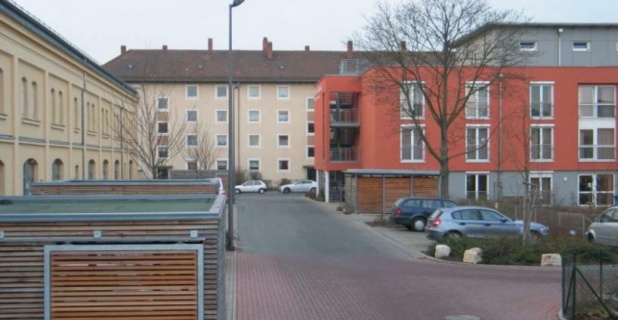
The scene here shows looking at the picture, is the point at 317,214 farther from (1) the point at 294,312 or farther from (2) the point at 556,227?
(1) the point at 294,312

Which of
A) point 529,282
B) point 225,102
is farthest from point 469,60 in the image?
point 225,102

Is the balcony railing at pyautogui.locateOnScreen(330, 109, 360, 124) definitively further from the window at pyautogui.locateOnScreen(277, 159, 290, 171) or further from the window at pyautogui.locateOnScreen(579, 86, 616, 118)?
the window at pyautogui.locateOnScreen(277, 159, 290, 171)

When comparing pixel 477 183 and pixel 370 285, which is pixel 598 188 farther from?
pixel 370 285

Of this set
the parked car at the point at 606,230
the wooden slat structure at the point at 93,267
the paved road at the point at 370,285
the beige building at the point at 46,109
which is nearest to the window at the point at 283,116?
the beige building at the point at 46,109

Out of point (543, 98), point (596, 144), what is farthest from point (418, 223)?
point (596, 144)

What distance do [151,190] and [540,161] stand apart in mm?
34918

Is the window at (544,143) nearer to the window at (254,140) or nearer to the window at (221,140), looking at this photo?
the window at (254,140)

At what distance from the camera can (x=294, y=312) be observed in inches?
550

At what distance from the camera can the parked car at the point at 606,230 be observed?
2338cm

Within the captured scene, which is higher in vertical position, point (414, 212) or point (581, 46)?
point (581, 46)

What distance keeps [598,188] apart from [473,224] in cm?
2422

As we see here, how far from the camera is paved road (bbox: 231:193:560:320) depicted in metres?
14.2

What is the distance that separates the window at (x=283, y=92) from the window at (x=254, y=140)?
4.59m

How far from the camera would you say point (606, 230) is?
23891 millimetres
